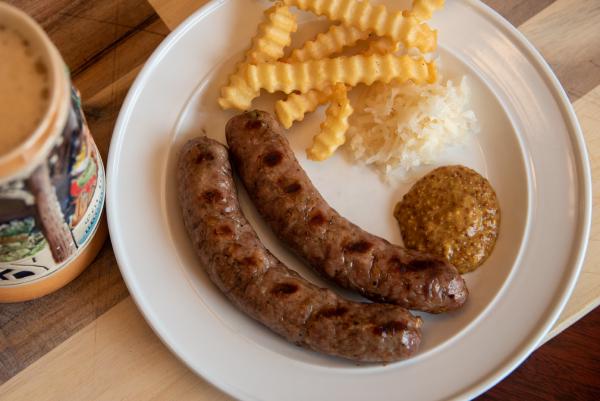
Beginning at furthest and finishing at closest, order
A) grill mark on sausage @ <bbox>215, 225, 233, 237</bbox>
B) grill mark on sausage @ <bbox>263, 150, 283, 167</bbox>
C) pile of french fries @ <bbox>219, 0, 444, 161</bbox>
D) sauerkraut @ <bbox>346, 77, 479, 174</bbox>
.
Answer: sauerkraut @ <bbox>346, 77, 479, 174</bbox> < pile of french fries @ <bbox>219, 0, 444, 161</bbox> < grill mark on sausage @ <bbox>263, 150, 283, 167</bbox> < grill mark on sausage @ <bbox>215, 225, 233, 237</bbox>

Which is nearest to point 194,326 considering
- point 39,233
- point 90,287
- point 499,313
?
point 90,287

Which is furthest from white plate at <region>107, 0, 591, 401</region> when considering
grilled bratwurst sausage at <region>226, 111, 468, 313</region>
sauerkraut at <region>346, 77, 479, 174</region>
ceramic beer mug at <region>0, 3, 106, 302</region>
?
ceramic beer mug at <region>0, 3, 106, 302</region>

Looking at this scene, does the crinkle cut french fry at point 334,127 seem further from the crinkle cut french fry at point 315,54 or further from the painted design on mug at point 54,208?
the painted design on mug at point 54,208

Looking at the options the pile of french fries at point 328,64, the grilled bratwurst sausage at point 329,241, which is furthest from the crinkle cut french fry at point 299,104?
the grilled bratwurst sausage at point 329,241

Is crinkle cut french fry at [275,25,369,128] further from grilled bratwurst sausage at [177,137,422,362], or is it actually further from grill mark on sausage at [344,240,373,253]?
grill mark on sausage at [344,240,373,253]

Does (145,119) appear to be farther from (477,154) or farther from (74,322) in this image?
(477,154)
